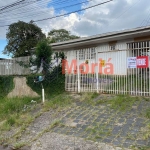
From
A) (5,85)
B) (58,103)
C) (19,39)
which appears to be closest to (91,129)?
(58,103)

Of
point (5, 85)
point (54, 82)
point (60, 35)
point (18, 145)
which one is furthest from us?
point (60, 35)

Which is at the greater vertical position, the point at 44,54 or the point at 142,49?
the point at 44,54

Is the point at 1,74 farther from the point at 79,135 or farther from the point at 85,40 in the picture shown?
the point at 79,135

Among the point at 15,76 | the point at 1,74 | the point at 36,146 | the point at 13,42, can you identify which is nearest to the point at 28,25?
the point at 13,42

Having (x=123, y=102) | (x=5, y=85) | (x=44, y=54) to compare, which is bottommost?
(x=123, y=102)

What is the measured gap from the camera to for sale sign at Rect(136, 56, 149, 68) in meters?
6.13

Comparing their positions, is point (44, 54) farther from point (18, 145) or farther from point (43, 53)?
point (18, 145)

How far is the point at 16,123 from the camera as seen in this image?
17.8 feet

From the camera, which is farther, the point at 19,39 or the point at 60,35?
the point at 60,35

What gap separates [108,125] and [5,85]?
27.0 feet

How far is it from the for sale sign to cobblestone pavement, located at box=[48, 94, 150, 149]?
1.30 metres

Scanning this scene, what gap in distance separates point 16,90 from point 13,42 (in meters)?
17.2

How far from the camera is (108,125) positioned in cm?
451

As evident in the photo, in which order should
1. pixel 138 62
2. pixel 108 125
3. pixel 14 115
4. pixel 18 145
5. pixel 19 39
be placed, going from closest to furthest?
pixel 18 145, pixel 108 125, pixel 14 115, pixel 138 62, pixel 19 39
